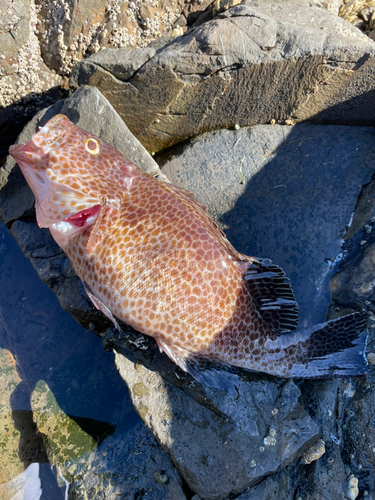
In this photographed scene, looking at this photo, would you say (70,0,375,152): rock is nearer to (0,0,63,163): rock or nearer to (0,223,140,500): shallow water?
(0,0,63,163): rock

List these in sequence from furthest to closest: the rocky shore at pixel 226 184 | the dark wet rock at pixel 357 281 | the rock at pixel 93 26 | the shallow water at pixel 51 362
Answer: the rock at pixel 93 26
the shallow water at pixel 51 362
the dark wet rock at pixel 357 281
the rocky shore at pixel 226 184

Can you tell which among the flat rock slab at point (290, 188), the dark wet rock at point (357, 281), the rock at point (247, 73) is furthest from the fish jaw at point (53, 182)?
the dark wet rock at point (357, 281)

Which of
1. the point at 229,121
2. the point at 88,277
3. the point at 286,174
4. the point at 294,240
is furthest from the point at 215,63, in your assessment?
the point at 88,277

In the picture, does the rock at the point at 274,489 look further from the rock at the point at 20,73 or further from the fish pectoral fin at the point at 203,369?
the rock at the point at 20,73

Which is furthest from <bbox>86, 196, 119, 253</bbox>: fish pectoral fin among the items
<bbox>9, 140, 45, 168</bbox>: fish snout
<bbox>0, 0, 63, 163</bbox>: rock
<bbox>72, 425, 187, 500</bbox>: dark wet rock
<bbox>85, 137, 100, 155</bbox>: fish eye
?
<bbox>0, 0, 63, 163</bbox>: rock

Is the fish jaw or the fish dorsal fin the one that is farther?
the fish dorsal fin

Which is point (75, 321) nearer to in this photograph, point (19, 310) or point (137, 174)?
point (19, 310)

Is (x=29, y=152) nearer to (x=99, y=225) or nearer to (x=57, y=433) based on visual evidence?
(x=99, y=225)
